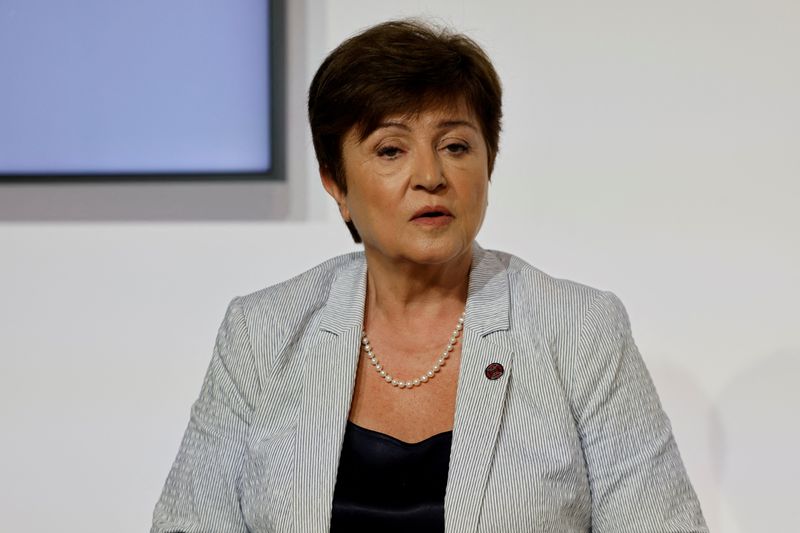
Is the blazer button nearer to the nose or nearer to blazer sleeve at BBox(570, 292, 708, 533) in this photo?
blazer sleeve at BBox(570, 292, 708, 533)

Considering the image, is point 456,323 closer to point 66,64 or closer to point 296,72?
point 296,72

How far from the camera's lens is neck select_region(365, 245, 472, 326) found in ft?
6.15

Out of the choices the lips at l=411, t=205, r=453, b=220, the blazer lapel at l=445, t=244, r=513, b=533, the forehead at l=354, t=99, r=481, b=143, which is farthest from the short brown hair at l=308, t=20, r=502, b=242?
the blazer lapel at l=445, t=244, r=513, b=533

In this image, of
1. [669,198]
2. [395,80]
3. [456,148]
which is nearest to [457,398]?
[456,148]

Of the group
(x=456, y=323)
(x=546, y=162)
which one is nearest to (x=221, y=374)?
(x=456, y=323)

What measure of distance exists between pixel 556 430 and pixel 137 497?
4.59 ft

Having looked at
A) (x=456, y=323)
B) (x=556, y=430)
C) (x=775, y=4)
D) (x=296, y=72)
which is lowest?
(x=556, y=430)

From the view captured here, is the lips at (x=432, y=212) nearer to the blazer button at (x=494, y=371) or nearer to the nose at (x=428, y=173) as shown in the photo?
the nose at (x=428, y=173)

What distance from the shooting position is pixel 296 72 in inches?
103

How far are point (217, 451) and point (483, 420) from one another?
476mm

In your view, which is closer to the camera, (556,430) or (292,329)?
(556,430)

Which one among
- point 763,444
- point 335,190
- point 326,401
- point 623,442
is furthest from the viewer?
point 763,444

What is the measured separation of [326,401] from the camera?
5.94ft

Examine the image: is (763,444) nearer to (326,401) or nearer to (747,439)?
(747,439)
